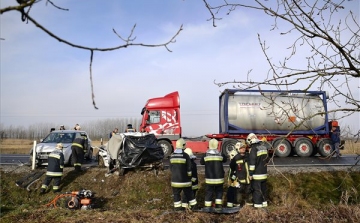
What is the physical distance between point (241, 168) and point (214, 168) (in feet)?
2.95

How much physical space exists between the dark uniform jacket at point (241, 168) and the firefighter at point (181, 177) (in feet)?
4.75

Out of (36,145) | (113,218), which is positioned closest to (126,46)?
(113,218)

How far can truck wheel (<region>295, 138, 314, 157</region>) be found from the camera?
52.2ft

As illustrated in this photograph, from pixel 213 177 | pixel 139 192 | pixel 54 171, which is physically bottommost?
pixel 139 192

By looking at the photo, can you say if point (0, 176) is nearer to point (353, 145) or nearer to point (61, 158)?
point (61, 158)

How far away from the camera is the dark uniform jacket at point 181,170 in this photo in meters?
8.36

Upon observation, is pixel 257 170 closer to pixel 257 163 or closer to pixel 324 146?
pixel 257 163

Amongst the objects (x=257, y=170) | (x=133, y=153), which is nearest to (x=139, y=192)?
(x=133, y=153)

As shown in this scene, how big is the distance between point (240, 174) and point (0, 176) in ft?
28.3

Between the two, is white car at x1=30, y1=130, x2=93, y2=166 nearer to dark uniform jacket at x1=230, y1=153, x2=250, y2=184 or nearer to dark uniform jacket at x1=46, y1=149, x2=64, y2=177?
dark uniform jacket at x1=46, y1=149, x2=64, y2=177

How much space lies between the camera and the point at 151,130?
16.3 metres

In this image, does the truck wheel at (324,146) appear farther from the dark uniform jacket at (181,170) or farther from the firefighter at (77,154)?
the firefighter at (77,154)

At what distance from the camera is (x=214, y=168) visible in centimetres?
872

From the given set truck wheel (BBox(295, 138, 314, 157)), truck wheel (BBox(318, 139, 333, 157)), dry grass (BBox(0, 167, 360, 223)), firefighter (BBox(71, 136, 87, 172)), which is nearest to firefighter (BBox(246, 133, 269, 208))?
dry grass (BBox(0, 167, 360, 223))
